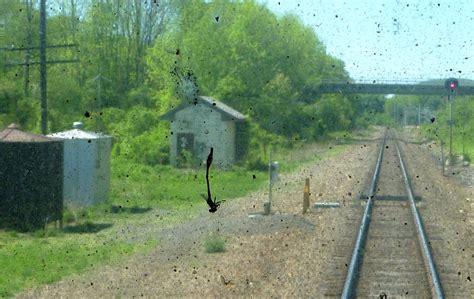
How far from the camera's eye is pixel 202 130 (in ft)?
136

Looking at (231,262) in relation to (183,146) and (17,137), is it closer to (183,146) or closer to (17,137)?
(17,137)

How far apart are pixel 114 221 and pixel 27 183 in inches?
110

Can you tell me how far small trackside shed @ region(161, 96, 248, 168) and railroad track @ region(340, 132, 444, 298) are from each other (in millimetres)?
14319

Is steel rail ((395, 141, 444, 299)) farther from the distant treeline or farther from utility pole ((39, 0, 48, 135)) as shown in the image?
the distant treeline

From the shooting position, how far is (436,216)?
23281 millimetres

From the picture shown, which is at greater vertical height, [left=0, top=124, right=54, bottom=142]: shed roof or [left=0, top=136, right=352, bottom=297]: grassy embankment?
[left=0, top=124, right=54, bottom=142]: shed roof

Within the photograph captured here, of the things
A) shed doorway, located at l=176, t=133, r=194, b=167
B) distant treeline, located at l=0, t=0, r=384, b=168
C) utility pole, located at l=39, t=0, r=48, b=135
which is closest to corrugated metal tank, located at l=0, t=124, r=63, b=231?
utility pole, located at l=39, t=0, r=48, b=135

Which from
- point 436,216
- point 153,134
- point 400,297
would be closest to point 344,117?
point 153,134

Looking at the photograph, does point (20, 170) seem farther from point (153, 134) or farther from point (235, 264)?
point (153, 134)

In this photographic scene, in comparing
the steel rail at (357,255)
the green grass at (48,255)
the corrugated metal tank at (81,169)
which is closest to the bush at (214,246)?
the green grass at (48,255)

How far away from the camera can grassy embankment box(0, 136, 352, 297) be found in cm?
1502

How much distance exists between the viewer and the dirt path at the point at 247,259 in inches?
501

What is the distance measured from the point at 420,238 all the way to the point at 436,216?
5311 millimetres

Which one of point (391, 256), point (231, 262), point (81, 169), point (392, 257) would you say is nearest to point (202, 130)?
point (81, 169)
